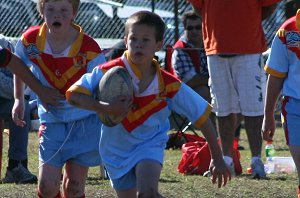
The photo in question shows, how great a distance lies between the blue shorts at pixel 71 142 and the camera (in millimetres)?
6602

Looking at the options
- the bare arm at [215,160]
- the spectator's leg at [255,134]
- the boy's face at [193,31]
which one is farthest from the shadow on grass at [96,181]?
the boy's face at [193,31]

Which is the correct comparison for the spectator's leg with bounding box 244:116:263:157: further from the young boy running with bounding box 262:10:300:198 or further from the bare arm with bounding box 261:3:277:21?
the young boy running with bounding box 262:10:300:198

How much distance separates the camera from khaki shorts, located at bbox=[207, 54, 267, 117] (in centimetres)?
899

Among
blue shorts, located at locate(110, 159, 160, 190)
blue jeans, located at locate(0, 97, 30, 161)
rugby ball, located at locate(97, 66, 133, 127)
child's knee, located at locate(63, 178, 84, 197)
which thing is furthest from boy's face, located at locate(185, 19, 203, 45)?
rugby ball, located at locate(97, 66, 133, 127)

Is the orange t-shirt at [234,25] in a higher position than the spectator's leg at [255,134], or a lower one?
higher

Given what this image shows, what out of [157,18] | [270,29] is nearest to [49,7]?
[157,18]

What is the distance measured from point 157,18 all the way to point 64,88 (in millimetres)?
959

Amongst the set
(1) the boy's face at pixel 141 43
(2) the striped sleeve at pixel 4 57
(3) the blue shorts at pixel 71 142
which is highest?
(1) the boy's face at pixel 141 43

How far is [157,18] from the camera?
19.6 ft

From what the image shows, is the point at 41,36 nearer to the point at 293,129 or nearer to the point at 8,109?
the point at 293,129

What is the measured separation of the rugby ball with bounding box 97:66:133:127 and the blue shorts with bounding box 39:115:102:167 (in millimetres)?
898

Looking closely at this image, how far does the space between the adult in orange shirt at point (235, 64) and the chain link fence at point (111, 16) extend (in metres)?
5.25

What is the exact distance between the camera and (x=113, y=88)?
5.62m

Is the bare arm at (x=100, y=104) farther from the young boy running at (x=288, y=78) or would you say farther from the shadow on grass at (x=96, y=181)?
the shadow on grass at (x=96, y=181)
